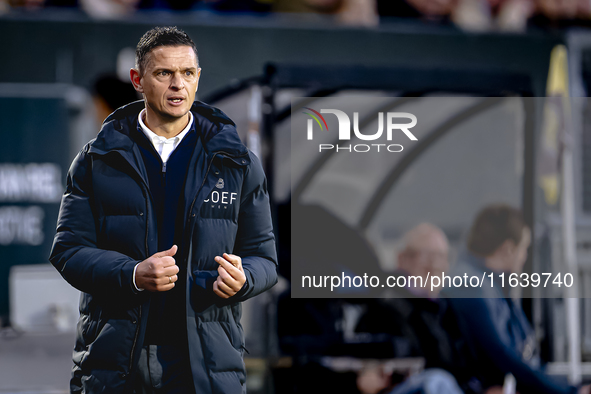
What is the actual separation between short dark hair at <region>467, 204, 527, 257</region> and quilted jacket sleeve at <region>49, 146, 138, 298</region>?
7.51 feet

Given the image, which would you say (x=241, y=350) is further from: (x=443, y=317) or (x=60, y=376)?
(x=60, y=376)

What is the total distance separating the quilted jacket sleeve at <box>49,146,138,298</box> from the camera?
1589 millimetres

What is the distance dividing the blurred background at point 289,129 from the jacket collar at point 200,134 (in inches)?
63.8

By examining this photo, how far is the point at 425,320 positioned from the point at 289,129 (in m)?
1.43

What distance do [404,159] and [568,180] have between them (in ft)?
4.51

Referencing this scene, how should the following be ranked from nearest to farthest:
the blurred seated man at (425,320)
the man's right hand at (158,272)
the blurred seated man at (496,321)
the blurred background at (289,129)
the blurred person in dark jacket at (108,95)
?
the man's right hand at (158,272)
the blurred seated man at (496,321)
the blurred seated man at (425,320)
the blurred background at (289,129)
the blurred person in dark jacket at (108,95)

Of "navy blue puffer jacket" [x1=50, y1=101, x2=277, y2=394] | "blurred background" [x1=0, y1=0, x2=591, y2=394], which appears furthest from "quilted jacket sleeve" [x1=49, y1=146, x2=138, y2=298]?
"blurred background" [x1=0, y1=0, x2=591, y2=394]

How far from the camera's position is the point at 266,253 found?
68.3 inches

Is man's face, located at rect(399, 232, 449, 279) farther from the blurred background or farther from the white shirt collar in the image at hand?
the white shirt collar

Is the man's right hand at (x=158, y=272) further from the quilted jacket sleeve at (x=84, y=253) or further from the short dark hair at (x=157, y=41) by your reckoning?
the short dark hair at (x=157, y=41)

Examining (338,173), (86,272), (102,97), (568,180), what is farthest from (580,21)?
(86,272)

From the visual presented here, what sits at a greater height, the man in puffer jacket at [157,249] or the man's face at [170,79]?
the man's face at [170,79]

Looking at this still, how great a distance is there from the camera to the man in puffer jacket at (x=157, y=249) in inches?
63.6

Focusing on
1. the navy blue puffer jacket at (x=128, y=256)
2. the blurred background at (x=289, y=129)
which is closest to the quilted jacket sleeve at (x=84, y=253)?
the navy blue puffer jacket at (x=128, y=256)
